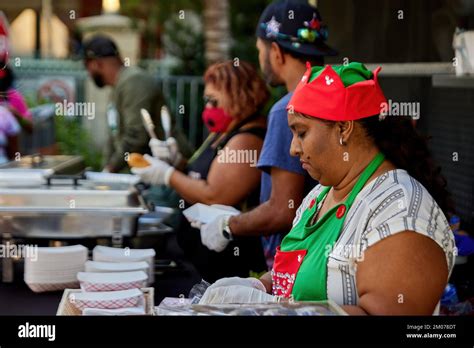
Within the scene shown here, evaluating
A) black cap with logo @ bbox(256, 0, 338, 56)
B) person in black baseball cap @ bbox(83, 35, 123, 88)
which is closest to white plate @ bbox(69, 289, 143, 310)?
black cap with logo @ bbox(256, 0, 338, 56)

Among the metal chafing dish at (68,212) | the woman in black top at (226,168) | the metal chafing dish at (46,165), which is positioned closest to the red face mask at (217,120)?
the woman in black top at (226,168)

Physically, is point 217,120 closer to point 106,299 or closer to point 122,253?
point 122,253

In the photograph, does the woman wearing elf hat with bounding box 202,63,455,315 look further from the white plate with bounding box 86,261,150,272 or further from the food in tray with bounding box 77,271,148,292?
the white plate with bounding box 86,261,150,272

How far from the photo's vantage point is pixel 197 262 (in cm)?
341

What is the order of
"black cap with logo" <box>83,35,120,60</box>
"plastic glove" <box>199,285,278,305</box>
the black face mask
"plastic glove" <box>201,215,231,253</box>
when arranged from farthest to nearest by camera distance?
the black face mask
"black cap with logo" <box>83,35,120,60</box>
"plastic glove" <box>201,215,231,253</box>
"plastic glove" <box>199,285,278,305</box>

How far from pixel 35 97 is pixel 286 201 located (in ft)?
7.90

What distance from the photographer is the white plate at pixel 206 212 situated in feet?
10.9

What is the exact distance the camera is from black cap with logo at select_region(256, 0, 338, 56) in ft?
10.3

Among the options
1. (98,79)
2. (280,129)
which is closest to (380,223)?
(280,129)

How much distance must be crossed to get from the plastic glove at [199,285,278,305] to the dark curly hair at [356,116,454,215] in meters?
0.53

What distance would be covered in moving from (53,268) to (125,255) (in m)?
0.26

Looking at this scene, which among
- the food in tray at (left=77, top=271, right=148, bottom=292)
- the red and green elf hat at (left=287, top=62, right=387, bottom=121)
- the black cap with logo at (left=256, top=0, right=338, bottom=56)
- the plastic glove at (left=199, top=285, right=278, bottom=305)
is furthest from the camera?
the black cap with logo at (left=256, top=0, right=338, bottom=56)

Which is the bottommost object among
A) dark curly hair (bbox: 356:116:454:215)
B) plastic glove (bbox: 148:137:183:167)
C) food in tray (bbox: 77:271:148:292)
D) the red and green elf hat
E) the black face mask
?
food in tray (bbox: 77:271:148:292)
